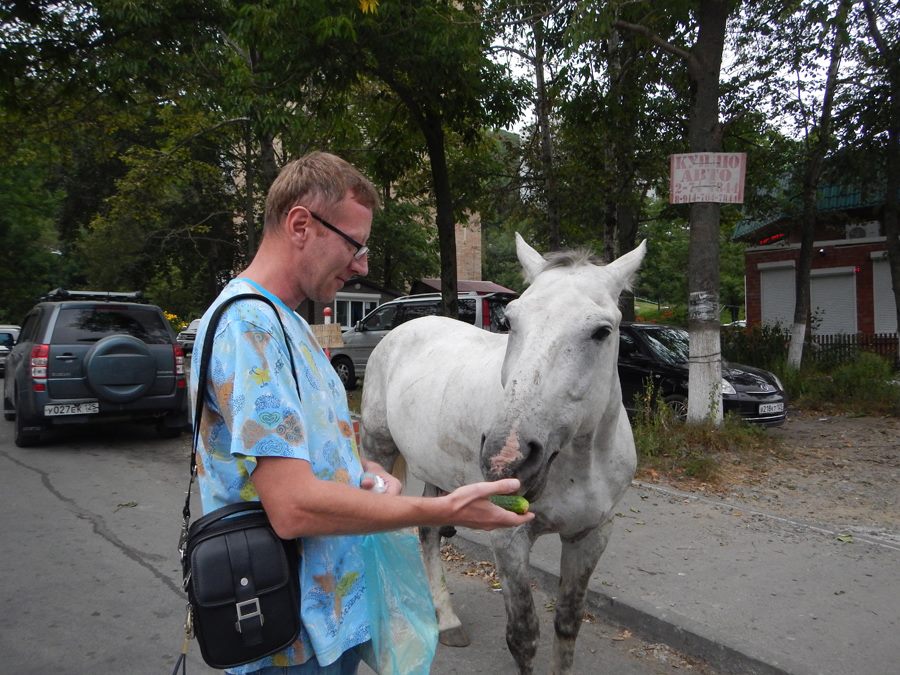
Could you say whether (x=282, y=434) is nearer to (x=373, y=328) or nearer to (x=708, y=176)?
(x=708, y=176)

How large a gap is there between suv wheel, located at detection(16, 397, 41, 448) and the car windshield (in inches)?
352

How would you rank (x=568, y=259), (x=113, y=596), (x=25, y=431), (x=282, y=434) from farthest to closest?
(x=25, y=431)
(x=113, y=596)
(x=568, y=259)
(x=282, y=434)

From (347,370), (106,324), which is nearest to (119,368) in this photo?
(106,324)

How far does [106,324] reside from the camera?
30.3 feet

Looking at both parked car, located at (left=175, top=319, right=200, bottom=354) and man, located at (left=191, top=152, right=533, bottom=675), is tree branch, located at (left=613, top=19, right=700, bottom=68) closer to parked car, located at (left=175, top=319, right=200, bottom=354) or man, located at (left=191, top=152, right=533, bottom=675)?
man, located at (left=191, top=152, right=533, bottom=675)

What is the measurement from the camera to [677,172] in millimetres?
7988

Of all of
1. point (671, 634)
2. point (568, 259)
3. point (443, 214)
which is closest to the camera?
point (568, 259)

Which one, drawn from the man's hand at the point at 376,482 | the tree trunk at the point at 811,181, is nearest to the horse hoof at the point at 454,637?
the man's hand at the point at 376,482

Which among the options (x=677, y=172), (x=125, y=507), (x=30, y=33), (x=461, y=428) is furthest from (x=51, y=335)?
(x=677, y=172)

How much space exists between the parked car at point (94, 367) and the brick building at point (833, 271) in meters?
18.3

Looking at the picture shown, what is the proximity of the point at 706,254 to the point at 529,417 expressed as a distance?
23.1 feet

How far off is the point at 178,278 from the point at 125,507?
25.7 meters

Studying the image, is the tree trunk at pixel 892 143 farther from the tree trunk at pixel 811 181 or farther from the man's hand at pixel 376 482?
the man's hand at pixel 376 482

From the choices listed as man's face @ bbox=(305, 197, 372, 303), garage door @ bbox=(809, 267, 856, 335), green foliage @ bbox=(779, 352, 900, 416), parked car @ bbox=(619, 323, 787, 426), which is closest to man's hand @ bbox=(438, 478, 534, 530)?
man's face @ bbox=(305, 197, 372, 303)
